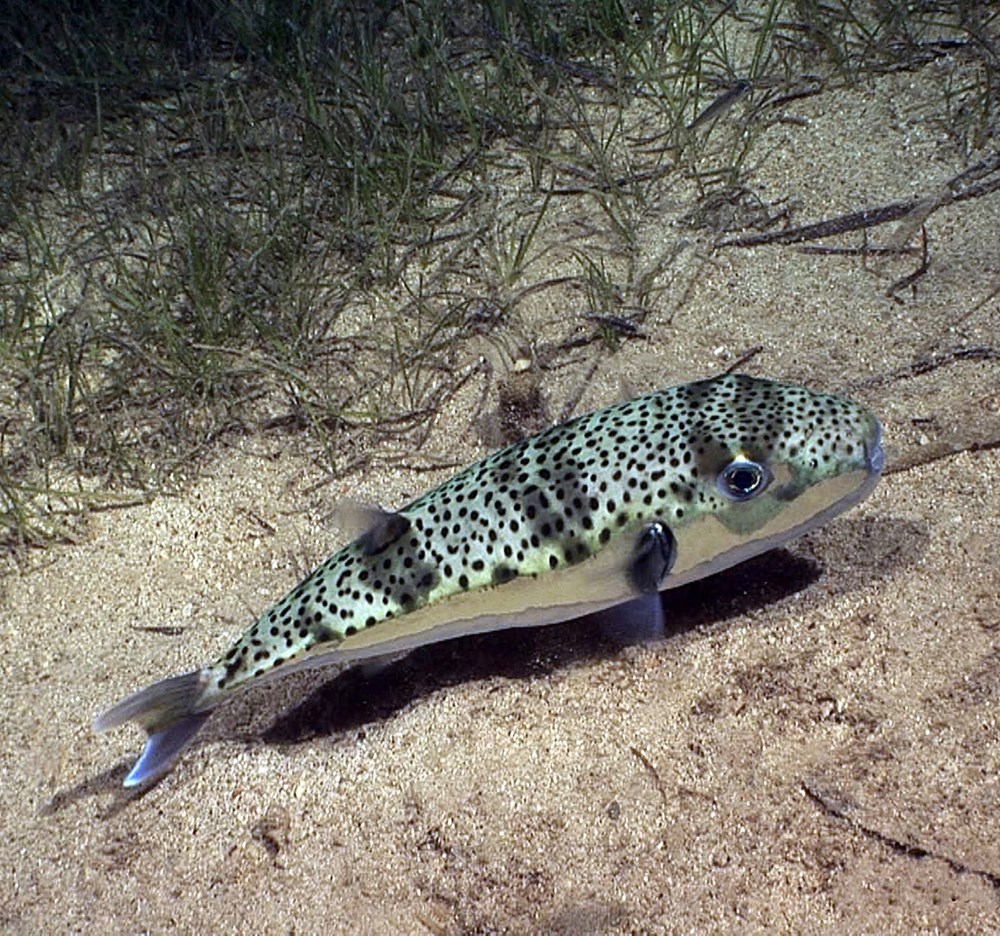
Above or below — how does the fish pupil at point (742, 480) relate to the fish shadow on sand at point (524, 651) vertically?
above

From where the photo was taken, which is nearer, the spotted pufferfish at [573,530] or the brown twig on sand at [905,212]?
the spotted pufferfish at [573,530]

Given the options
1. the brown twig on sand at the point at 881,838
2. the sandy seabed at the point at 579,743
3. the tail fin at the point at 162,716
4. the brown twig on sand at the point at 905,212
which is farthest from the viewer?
the brown twig on sand at the point at 905,212

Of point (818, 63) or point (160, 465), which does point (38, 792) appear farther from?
point (818, 63)

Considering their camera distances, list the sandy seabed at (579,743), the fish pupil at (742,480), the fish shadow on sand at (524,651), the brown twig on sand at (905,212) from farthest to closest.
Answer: the brown twig on sand at (905,212) < the fish shadow on sand at (524,651) < the fish pupil at (742,480) < the sandy seabed at (579,743)

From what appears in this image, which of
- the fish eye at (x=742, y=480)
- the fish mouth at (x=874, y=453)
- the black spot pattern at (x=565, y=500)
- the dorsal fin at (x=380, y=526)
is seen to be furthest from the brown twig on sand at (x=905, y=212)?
the dorsal fin at (x=380, y=526)

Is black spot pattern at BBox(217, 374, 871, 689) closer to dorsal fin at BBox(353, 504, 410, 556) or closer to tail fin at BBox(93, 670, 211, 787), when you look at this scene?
dorsal fin at BBox(353, 504, 410, 556)

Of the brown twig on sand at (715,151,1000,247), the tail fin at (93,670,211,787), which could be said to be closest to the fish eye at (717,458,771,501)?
the tail fin at (93,670,211,787)

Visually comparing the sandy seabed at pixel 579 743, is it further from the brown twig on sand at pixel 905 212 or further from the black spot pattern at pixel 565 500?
the brown twig on sand at pixel 905 212

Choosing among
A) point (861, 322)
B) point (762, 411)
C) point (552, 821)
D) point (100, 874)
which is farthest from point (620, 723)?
point (861, 322)
